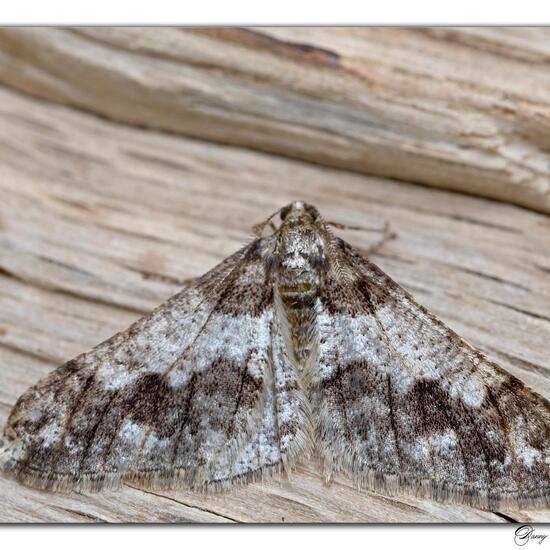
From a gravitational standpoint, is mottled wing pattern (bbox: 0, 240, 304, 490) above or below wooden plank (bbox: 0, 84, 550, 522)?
below

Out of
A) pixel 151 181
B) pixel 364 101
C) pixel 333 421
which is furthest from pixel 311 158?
pixel 333 421

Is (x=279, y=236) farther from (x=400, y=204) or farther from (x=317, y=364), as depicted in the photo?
(x=400, y=204)

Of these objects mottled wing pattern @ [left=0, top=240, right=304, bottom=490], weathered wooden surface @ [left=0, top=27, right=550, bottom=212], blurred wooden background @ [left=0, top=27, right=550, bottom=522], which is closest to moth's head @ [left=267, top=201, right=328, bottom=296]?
mottled wing pattern @ [left=0, top=240, right=304, bottom=490]

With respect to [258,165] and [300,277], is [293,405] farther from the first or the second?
[258,165]

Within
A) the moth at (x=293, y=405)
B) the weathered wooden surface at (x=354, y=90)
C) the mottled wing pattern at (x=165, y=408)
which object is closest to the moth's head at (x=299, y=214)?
the moth at (x=293, y=405)

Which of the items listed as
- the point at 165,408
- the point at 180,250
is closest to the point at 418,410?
the point at 165,408

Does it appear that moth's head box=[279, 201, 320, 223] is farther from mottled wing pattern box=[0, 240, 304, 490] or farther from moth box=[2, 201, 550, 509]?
mottled wing pattern box=[0, 240, 304, 490]

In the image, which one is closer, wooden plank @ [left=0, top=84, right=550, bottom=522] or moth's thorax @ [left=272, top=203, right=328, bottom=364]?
wooden plank @ [left=0, top=84, right=550, bottom=522]

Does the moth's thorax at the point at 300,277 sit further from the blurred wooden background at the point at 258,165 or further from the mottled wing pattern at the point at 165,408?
the blurred wooden background at the point at 258,165
